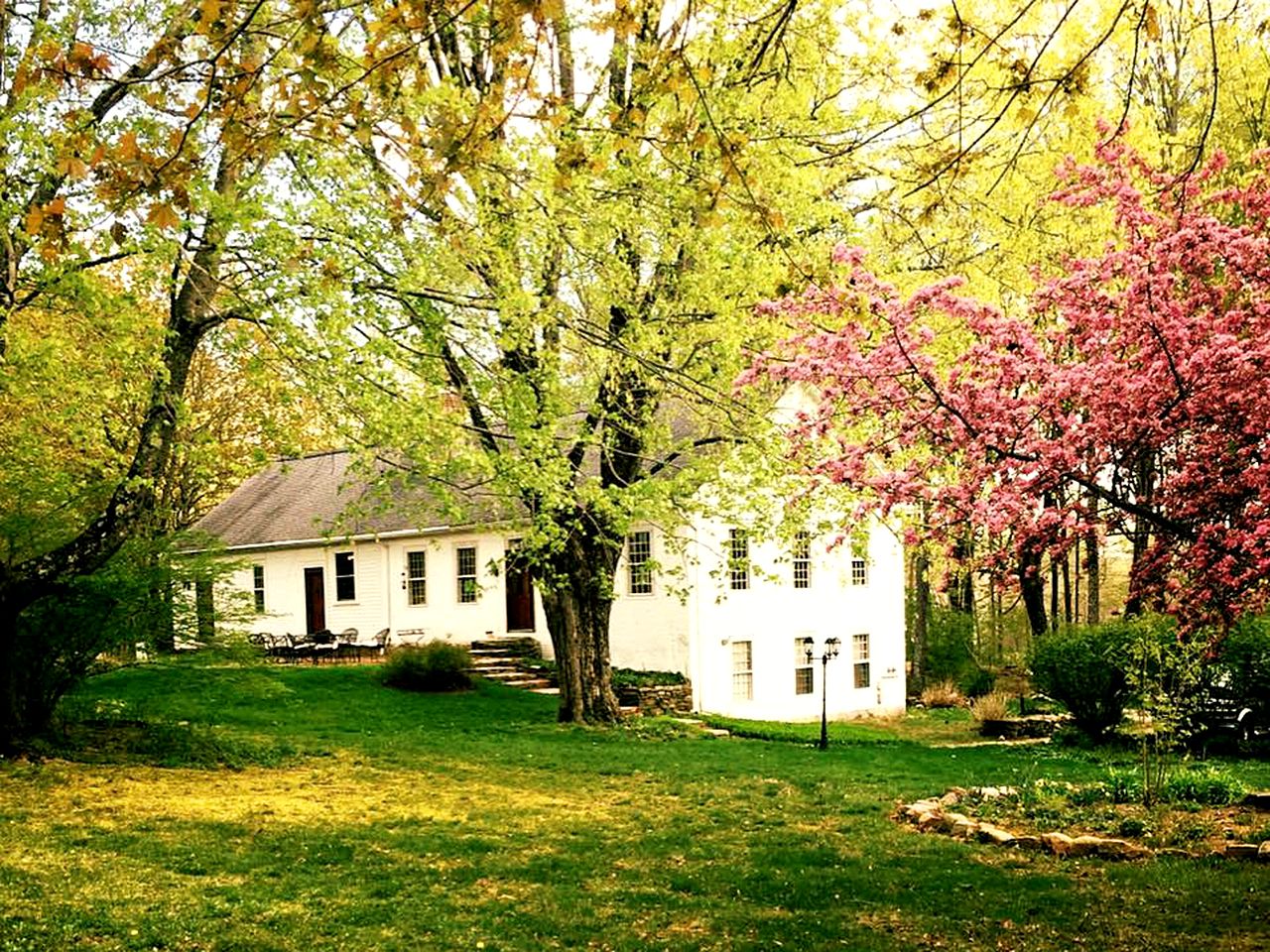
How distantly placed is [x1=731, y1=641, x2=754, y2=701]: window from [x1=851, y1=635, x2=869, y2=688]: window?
135 inches

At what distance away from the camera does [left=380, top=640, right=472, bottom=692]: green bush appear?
75.2 ft

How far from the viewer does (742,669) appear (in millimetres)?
23844

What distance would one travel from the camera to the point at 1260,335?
284 inches

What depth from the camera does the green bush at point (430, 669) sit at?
2292cm

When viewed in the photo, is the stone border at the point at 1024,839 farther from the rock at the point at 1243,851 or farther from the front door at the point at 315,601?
the front door at the point at 315,601

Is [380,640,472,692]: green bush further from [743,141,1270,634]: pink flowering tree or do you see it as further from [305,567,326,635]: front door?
[743,141,1270,634]: pink flowering tree

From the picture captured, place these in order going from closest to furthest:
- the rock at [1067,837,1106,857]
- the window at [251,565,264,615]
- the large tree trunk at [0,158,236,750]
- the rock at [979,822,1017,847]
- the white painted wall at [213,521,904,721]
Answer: the rock at [1067,837,1106,857], the rock at [979,822,1017,847], the large tree trunk at [0,158,236,750], the white painted wall at [213,521,904,721], the window at [251,565,264,615]

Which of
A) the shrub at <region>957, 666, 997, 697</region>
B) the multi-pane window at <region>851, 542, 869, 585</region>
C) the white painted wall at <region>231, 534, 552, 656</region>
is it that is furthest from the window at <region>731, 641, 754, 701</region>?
the shrub at <region>957, 666, 997, 697</region>

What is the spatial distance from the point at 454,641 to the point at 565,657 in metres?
8.91

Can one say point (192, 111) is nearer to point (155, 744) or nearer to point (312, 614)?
point (155, 744)

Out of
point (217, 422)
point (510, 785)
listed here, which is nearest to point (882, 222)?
point (510, 785)

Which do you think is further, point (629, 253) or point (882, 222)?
point (882, 222)

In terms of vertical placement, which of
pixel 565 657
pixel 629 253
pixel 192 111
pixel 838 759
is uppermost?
pixel 629 253

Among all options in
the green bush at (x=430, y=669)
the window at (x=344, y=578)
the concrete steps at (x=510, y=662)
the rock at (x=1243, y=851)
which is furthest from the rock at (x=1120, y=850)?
the window at (x=344, y=578)
